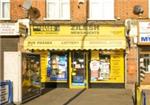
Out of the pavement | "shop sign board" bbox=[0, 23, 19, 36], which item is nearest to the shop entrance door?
the pavement

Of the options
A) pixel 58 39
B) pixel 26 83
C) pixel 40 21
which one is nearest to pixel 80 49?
pixel 58 39

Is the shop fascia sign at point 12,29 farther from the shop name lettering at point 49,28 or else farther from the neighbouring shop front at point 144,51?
the neighbouring shop front at point 144,51

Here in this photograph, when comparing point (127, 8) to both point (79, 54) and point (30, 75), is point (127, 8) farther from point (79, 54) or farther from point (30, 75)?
point (30, 75)

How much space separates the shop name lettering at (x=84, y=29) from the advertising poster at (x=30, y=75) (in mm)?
4641

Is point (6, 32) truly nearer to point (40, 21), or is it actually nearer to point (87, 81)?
point (40, 21)

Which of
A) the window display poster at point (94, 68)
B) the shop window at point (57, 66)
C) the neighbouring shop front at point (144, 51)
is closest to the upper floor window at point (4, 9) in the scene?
the shop window at point (57, 66)

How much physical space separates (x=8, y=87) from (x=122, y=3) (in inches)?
402

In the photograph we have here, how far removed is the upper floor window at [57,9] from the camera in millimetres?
25578

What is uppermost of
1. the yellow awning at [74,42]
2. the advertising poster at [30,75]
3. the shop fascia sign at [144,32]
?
the shop fascia sign at [144,32]

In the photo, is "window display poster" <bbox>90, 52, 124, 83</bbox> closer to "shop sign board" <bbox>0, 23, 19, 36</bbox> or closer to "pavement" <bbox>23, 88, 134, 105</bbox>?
"pavement" <bbox>23, 88, 134, 105</bbox>

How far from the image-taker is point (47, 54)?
2561 centimetres

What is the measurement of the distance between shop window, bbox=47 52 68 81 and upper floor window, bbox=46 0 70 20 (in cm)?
197

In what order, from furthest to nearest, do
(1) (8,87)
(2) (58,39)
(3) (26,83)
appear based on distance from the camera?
1. (2) (58,39)
2. (3) (26,83)
3. (1) (8,87)

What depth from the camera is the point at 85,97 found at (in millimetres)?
20516
